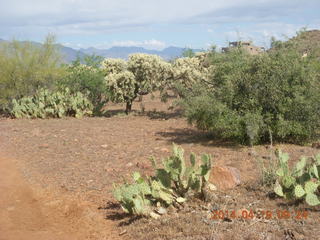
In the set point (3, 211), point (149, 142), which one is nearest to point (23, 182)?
point (3, 211)

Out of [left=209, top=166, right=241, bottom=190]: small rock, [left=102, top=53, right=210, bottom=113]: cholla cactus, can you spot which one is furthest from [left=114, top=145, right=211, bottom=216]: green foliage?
→ [left=102, top=53, right=210, bottom=113]: cholla cactus

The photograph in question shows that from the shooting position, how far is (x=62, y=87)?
19328 mm

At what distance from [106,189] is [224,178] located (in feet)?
7.72

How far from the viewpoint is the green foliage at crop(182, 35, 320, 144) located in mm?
10258

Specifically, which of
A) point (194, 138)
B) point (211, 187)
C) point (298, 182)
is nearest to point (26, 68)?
point (194, 138)

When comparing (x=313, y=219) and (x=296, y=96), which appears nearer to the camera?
(x=313, y=219)

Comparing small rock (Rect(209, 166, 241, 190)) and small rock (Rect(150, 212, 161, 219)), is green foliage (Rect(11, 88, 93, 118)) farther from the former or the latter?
small rock (Rect(150, 212, 161, 219))

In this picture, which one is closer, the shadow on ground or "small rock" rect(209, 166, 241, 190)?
"small rock" rect(209, 166, 241, 190)

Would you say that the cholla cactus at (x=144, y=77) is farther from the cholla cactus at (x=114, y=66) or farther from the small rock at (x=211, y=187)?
the small rock at (x=211, y=187)

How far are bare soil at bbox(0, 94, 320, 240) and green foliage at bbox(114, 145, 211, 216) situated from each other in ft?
0.71

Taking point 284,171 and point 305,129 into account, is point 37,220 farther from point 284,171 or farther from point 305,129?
point 305,129

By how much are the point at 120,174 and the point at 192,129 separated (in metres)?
5.95
